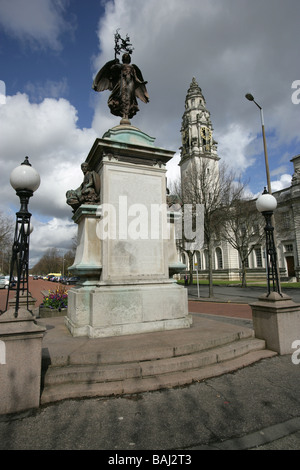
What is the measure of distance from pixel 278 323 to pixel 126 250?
344 cm

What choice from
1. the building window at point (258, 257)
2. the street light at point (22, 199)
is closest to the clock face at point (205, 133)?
the building window at point (258, 257)

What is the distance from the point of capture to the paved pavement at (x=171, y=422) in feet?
8.19

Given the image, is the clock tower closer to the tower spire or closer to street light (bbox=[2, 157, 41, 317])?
the tower spire

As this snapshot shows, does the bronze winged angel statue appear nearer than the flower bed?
Yes

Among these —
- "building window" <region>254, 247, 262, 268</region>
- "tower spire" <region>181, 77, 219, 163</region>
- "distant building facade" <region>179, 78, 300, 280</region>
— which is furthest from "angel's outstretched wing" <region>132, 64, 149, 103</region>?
"tower spire" <region>181, 77, 219, 163</region>

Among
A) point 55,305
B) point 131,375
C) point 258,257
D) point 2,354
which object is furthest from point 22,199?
point 258,257

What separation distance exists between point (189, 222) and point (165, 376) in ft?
66.1

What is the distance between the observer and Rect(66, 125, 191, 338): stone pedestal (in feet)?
17.9

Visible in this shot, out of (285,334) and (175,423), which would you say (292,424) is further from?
(285,334)

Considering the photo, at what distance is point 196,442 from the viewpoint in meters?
2.53

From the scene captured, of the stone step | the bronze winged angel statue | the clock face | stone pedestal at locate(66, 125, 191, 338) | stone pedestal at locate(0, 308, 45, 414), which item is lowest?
the stone step

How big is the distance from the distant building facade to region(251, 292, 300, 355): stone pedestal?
18.4m

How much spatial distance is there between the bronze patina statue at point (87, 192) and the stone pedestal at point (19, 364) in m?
3.49
